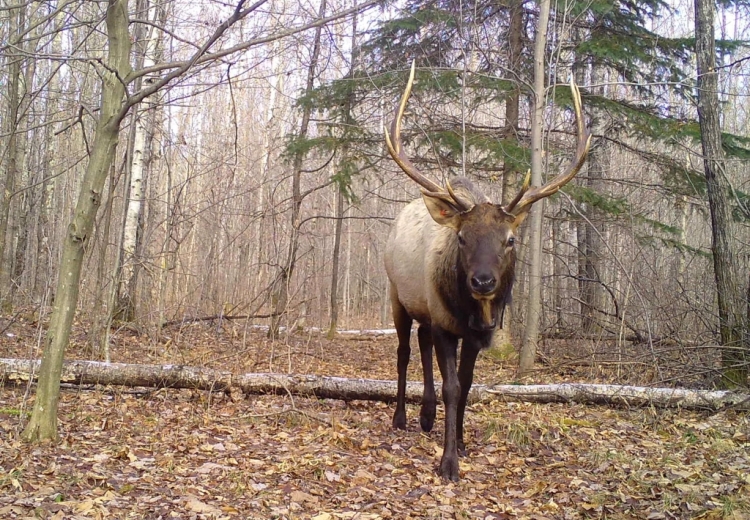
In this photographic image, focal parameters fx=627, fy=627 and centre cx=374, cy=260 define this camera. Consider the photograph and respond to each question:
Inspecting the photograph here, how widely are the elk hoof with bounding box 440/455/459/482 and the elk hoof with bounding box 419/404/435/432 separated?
1154mm

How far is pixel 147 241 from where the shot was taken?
362 inches

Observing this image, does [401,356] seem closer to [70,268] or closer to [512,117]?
[70,268]

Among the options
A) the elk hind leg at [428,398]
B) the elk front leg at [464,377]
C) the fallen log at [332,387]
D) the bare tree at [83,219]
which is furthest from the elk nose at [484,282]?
the fallen log at [332,387]

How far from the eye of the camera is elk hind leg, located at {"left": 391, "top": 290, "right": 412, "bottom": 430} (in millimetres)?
6258

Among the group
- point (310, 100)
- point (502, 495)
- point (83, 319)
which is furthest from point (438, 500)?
point (310, 100)

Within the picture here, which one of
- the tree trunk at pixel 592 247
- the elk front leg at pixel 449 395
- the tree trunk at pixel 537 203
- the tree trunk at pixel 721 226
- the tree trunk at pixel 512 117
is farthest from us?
the tree trunk at pixel 592 247

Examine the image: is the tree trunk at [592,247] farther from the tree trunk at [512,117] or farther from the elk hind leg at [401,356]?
the elk hind leg at [401,356]

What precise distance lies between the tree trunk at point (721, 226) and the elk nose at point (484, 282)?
379cm

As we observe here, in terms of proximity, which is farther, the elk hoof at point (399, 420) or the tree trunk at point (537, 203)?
the tree trunk at point (537, 203)

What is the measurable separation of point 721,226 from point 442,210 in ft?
13.8

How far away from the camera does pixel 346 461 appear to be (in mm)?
4969

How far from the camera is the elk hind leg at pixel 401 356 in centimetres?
626

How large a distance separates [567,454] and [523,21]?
9.08 m

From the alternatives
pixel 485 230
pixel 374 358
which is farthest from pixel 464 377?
pixel 374 358
